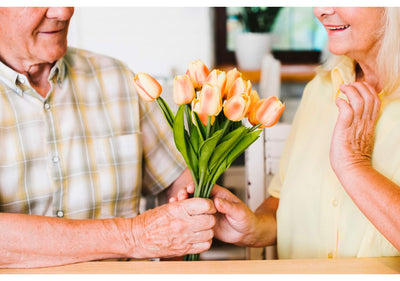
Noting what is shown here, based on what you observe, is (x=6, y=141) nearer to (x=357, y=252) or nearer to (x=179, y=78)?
(x=179, y=78)

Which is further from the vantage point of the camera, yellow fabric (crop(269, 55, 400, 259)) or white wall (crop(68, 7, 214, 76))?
white wall (crop(68, 7, 214, 76))

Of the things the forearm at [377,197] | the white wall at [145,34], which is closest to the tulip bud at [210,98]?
the forearm at [377,197]

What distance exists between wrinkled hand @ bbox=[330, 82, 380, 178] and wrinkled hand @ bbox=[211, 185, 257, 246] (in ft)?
0.88

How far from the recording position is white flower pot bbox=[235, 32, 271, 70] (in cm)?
348

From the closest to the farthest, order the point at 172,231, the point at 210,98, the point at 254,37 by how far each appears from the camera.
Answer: the point at 210,98
the point at 172,231
the point at 254,37

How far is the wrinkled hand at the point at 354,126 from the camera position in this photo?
980 mm

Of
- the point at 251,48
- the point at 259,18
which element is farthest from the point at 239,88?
the point at 259,18

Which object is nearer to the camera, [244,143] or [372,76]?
[244,143]

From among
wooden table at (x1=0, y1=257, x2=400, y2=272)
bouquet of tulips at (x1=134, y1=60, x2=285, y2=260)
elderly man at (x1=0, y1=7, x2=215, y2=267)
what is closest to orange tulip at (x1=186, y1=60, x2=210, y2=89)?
bouquet of tulips at (x1=134, y1=60, x2=285, y2=260)

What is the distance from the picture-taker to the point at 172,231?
105cm

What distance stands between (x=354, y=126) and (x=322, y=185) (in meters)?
0.26

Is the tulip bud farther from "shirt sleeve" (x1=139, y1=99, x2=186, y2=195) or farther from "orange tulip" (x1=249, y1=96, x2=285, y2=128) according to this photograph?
"shirt sleeve" (x1=139, y1=99, x2=186, y2=195)

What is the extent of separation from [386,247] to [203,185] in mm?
449

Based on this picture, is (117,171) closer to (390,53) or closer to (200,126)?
(200,126)
